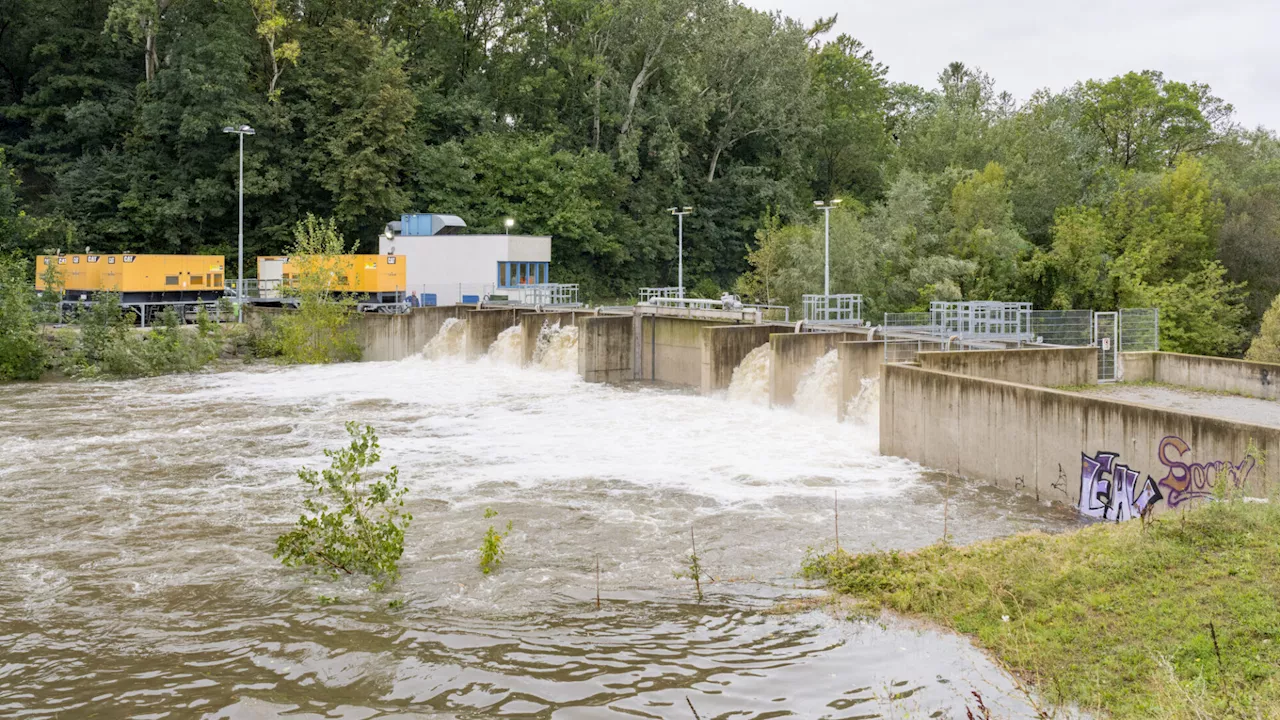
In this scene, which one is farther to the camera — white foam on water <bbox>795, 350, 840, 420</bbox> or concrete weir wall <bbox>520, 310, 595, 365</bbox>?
concrete weir wall <bbox>520, 310, 595, 365</bbox>

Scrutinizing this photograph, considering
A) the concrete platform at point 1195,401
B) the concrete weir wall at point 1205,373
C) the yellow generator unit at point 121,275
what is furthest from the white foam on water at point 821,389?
the yellow generator unit at point 121,275

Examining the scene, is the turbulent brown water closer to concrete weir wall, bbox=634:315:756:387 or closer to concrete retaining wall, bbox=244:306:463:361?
concrete weir wall, bbox=634:315:756:387

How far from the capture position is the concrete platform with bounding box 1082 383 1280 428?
72.9 feet

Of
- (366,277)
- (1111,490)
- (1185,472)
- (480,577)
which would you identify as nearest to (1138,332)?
(1111,490)

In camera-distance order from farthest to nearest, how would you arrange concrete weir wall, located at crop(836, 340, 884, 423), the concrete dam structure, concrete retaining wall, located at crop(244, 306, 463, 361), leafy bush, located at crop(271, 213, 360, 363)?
concrete retaining wall, located at crop(244, 306, 463, 361) < leafy bush, located at crop(271, 213, 360, 363) < concrete weir wall, located at crop(836, 340, 884, 423) < the concrete dam structure

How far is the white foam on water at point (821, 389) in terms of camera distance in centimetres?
2897

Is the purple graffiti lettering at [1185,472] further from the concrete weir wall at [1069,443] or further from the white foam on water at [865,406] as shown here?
the white foam on water at [865,406]

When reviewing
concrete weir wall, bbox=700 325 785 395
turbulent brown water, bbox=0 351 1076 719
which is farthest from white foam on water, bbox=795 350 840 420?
concrete weir wall, bbox=700 325 785 395

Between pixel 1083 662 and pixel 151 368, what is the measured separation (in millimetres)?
39356

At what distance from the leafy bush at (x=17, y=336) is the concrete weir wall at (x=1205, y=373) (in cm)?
3733

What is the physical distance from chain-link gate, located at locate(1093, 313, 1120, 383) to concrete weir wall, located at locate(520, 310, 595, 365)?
20362 mm

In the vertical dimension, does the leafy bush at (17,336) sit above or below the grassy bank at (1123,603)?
above

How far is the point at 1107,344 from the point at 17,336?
122 ft

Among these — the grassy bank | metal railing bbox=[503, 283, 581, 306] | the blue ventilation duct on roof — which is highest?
the blue ventilation duct on roof
